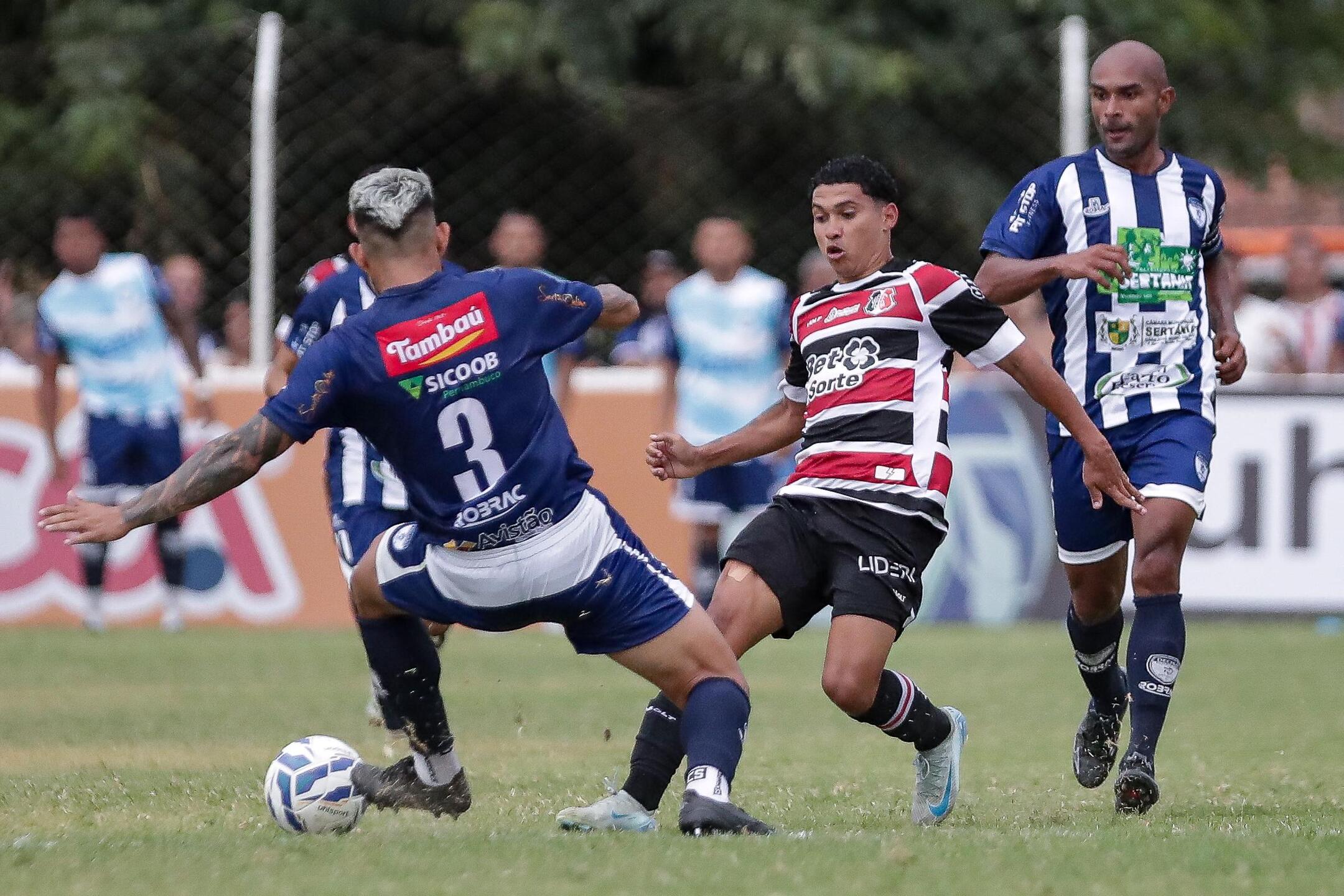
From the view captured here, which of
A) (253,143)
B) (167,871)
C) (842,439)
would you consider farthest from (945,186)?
(167,871)

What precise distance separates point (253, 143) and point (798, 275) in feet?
13.7

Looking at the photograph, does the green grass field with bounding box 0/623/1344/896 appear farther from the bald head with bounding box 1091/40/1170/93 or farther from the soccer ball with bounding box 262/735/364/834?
the bald head with bounding box 1091/40/1170/93

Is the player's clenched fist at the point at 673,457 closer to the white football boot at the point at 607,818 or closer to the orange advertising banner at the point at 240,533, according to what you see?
the white football boot at the point at 607,818

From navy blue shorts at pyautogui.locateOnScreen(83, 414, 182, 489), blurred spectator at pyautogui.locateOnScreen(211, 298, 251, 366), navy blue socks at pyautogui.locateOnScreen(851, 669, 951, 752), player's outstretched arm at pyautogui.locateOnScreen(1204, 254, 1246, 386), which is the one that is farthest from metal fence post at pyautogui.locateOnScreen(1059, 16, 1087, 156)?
navy blue socks at pyautogui.locateOnScreen(851, 669, 951, 752)

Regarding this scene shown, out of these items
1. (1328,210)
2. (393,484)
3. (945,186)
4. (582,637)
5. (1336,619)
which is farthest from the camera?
(1328,210)

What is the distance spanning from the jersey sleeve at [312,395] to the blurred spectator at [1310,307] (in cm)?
1018

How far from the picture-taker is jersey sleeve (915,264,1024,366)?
6086 millimetres

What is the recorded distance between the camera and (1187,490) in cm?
658

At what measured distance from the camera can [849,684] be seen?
5973 mm

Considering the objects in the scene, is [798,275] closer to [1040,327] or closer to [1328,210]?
[1040,327]

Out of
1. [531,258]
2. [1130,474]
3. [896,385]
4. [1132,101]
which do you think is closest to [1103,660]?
[1130,474]

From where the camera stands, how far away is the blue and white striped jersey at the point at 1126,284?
6758 millimetres

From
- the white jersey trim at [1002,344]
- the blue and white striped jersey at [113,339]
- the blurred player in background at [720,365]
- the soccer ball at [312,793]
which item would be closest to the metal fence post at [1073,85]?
the blurred player in background at [720,365]

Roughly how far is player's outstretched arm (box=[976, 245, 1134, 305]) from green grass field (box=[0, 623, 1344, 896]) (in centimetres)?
164
